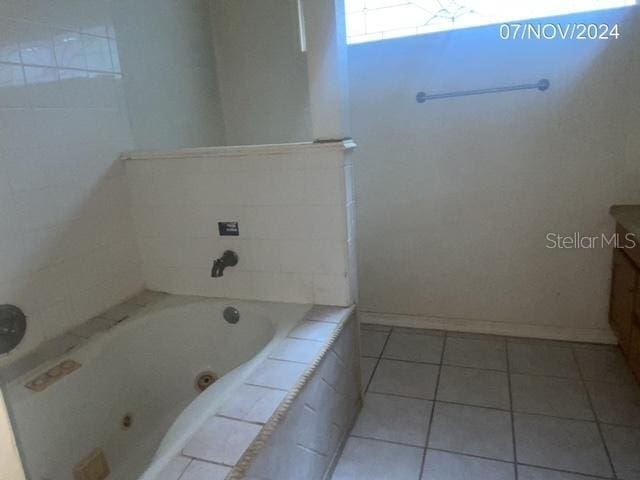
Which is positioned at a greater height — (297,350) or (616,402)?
(297,350)

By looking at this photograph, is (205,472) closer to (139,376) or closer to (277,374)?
(277,374)

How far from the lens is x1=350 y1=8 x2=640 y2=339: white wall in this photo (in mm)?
1874

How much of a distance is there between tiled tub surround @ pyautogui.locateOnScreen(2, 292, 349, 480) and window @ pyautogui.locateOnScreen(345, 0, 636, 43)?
1412 millimetres

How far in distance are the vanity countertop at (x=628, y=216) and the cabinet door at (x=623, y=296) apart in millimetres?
166

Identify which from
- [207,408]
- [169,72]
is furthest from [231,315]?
[169,72]

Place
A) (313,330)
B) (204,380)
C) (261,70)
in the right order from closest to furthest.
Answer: (313,330), (204,380), (261,70)

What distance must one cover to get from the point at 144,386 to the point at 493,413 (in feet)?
4.53

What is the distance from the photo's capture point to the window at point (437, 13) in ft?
6.01

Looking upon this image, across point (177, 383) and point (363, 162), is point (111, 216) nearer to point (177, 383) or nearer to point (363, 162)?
point (177, 383)

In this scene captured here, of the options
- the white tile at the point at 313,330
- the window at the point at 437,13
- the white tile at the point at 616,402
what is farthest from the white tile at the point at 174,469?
the window at the point at 437,13

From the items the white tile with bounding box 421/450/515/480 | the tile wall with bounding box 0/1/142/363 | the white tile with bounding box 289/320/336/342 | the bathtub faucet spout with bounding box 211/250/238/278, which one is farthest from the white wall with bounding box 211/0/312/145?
the white tile with bounding box 421/450/515/480

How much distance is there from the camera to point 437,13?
79.5 inches

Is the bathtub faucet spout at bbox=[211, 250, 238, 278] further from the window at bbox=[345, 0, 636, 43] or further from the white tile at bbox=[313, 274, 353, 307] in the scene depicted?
the window at bbox=[345, 0, 636, 43]

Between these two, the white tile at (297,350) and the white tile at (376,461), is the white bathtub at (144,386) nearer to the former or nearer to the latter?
the white tile at (297,350)
